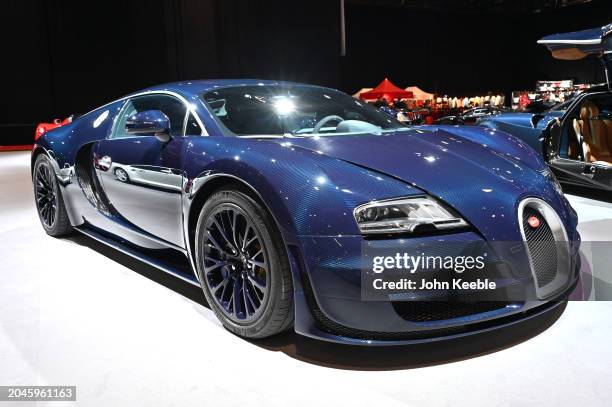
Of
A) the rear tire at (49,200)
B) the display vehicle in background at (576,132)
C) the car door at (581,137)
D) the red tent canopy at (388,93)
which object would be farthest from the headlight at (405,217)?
the red tent canopy at (388,93)

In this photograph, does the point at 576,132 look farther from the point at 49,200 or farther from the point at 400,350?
the point at 49,200

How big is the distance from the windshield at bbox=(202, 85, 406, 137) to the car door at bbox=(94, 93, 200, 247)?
24 cm

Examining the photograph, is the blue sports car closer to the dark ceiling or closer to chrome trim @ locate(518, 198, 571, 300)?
chrome trim @ locate(518, 198, 571, 300)

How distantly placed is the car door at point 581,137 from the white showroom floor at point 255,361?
105 inches

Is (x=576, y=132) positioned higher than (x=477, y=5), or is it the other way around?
(x=477, y=5)

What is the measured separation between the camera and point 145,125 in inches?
99.2

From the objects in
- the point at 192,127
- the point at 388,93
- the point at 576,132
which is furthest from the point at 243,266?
the point at 388,93

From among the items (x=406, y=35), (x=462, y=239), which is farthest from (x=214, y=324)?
(x=406, y=35)

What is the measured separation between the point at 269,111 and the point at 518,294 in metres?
1.42

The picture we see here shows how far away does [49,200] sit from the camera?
3912 mm

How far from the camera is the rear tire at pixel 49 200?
3737mm

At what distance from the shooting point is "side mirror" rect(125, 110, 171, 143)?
2520 millimetres

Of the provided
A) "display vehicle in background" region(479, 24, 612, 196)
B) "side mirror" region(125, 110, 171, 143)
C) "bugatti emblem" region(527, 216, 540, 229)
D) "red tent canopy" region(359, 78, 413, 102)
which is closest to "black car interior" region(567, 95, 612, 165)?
"display vehicle in background" region(479, 24, 612, 196)

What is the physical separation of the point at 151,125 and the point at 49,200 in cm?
183
